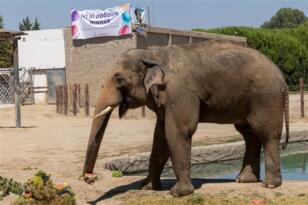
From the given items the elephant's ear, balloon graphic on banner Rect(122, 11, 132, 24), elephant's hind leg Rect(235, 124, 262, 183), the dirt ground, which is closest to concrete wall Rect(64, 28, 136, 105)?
balloon graphic on banner Rect(122, 11, 132, 24)

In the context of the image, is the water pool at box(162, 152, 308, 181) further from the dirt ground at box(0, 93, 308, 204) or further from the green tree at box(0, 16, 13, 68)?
the green tree at box(0, 16, 13, 68)

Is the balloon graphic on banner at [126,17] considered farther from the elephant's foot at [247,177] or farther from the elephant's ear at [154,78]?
the elephant's ear at [154,78]

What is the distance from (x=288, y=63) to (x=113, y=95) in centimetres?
4114

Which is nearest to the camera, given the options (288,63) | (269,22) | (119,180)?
(119,180)

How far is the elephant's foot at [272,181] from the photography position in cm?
812

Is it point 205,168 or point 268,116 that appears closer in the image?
point 268,116

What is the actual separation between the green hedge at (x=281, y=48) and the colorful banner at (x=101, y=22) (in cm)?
1501

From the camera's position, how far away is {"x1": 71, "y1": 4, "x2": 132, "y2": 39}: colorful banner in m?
31.8

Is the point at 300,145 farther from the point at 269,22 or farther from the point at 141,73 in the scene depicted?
the point at 269,22

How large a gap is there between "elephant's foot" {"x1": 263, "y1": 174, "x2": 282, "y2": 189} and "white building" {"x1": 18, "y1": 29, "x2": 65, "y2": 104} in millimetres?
30934

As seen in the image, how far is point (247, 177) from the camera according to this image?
8836mm

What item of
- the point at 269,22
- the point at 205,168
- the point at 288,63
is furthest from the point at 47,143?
the point at 269,22

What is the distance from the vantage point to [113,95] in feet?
26.1

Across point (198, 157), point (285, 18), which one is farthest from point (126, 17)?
point (285, 18)
